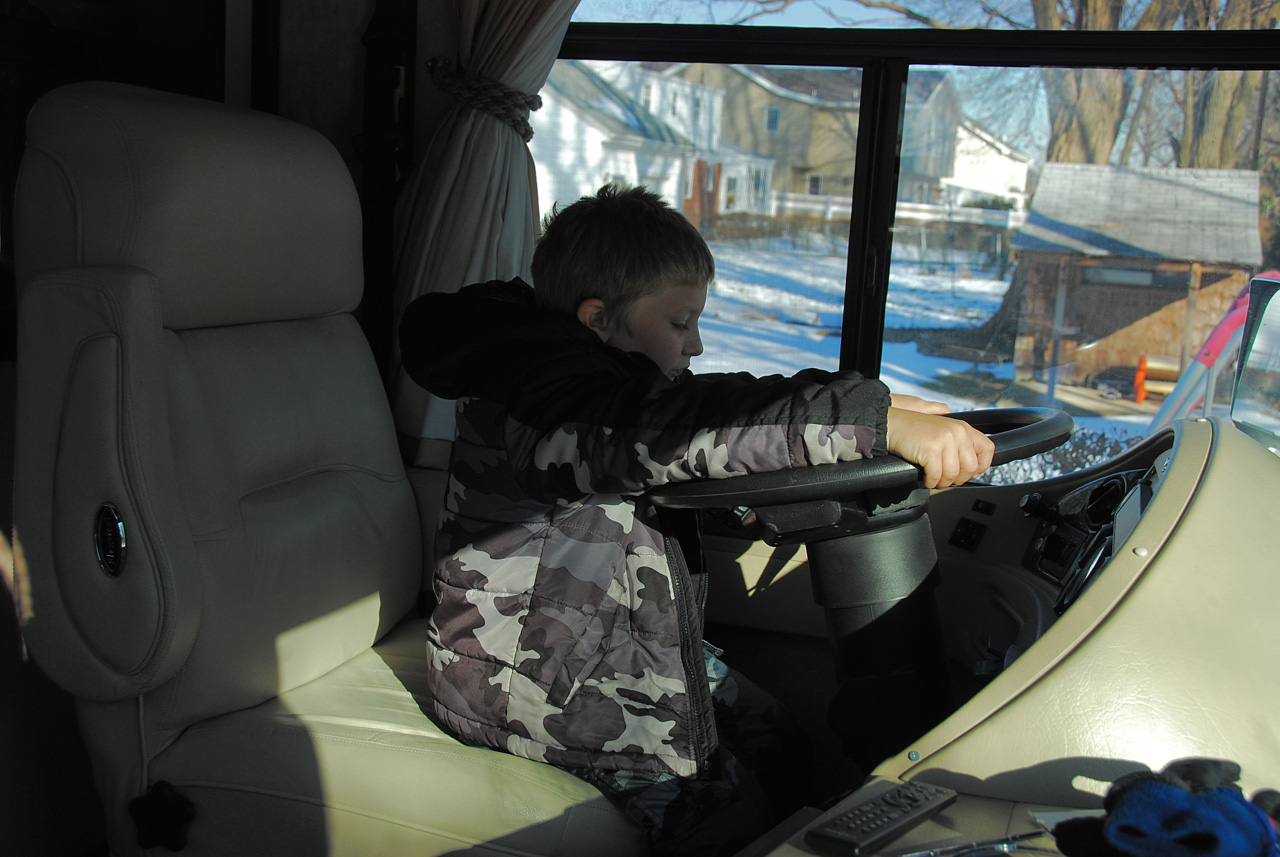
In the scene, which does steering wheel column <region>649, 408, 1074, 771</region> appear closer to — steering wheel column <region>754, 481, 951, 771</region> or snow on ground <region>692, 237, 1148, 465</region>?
steering wheel column <region>754, 481, 951, 771</region>

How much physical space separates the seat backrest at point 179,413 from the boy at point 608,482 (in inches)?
9.7

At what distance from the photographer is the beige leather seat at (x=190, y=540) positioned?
1.12 meters

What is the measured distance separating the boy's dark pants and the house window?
1.36 m

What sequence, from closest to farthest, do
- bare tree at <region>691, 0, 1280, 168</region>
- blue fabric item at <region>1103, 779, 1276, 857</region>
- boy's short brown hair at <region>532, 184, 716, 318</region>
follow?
1. blue fabric item at <region>1103, 779, 1276, 857</region>
2. boy's short brown hair at <region>532, 184, 716, 318</region>
3. bare tree at <region>691, 0, 1280, 168</region>

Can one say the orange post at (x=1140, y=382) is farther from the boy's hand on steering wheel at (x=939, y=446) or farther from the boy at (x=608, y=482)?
the boy's hand on steering wheel at (x=939, y=446)

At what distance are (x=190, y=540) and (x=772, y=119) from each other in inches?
62.1

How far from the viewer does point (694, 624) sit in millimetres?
1171

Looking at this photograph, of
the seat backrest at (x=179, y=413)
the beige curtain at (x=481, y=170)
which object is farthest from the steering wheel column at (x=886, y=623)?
the beige curtain at (x=481, y=170)

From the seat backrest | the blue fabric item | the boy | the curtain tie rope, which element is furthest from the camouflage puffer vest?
the curtain tie rope

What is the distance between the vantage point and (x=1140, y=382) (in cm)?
216

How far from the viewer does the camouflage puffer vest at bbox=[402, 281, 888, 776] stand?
107 cm

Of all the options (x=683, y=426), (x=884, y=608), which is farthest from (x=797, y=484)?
(x=884, y=608)

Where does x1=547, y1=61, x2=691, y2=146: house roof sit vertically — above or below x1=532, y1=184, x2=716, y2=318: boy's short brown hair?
above

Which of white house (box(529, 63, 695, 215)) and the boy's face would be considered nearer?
the boy's face
